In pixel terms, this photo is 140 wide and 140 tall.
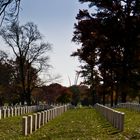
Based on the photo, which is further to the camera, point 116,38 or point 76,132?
point 116,38

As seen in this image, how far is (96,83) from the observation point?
78062mm

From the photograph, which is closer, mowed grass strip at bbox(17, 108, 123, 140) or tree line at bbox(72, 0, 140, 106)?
mowed grass strip at bbox(17, 108, 123, 140)

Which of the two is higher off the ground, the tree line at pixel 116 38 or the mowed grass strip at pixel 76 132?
the tree line at pixel 116 38

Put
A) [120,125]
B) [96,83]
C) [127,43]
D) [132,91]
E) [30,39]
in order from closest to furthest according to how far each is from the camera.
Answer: [120,125] → [127,43] → [132,91] → [30,39] → [96,83]

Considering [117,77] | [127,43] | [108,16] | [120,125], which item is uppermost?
[108,16]

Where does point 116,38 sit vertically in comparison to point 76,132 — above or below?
above

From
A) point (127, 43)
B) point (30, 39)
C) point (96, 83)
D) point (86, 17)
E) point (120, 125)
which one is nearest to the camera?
point (120, 125)

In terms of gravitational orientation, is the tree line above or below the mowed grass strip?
above

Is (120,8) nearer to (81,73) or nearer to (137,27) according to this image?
(137,27)

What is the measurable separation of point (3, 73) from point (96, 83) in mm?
16273

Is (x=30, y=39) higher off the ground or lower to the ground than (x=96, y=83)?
higher

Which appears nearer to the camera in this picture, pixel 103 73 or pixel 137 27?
pixel 137 27

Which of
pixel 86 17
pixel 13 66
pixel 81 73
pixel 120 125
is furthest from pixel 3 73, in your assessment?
pixel 120 125

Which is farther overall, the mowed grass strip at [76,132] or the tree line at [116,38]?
the tree line at [116,38]
